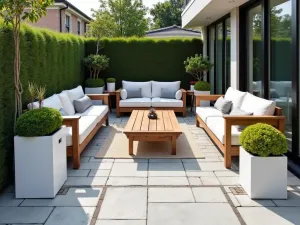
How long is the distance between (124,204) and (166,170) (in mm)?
1299

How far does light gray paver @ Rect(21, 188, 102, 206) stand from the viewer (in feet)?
11.7

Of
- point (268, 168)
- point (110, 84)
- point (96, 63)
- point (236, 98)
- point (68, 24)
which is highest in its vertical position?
point (68, 24)

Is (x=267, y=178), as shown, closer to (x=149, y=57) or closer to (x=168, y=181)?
(x=168, y=181)

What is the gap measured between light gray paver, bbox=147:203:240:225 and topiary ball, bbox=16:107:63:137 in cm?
142

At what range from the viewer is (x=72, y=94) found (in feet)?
23.7

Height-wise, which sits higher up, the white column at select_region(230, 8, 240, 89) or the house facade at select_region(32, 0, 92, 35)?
the house facade at select_region(32, 0, 92, 35)

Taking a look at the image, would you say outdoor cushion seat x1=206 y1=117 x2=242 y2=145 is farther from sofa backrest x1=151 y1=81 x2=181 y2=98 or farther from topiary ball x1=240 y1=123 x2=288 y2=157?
sofa backrest x1=151 y1=81 x2=181 y2=98

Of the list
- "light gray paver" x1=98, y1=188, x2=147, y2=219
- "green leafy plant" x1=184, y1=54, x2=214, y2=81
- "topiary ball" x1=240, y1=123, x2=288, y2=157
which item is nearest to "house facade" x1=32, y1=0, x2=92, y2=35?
"green leafy plant" x1=184, y1=54, x2=214, y2=81

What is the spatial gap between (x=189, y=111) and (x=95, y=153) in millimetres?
5203

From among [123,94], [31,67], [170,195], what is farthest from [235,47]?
[170,195]

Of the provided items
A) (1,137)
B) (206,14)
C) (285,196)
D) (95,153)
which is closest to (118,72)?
(206,14)

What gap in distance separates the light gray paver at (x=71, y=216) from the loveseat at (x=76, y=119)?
140cm

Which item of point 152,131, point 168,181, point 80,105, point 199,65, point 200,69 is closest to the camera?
point 168,181

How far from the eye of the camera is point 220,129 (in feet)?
17.1
